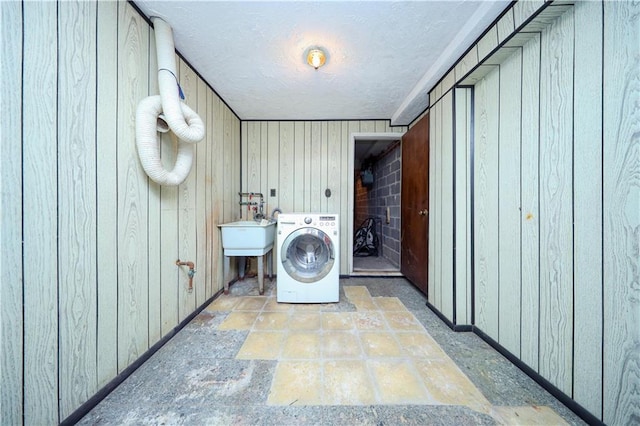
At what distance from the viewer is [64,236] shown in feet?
2.77

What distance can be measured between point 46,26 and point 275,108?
1.79 meters

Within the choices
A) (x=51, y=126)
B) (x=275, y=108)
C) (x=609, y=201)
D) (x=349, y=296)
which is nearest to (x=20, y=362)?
(x=51, y=126)

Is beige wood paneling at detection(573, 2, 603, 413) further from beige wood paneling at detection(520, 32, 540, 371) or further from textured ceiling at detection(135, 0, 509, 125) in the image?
textured ceiling at detection(135, 0, 509, 125)

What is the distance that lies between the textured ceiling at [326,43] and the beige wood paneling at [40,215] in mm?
688

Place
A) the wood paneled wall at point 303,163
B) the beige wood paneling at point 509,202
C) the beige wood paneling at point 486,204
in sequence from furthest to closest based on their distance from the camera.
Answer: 1. the wood paneled wall at point 303,163
2. the beige wood paneling at point 486,204
3. the beige wood paneling at point 509,202

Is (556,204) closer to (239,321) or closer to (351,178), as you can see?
(351,178)

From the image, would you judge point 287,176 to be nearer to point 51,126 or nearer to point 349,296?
point 349,296

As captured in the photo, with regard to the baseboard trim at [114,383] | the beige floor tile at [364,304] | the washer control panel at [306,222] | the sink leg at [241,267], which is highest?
the washer control panel at [306,222]

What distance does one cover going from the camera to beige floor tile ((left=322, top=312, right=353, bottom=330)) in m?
1.58

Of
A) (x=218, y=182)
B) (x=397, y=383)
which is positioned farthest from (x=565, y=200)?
(x=218, y=182)

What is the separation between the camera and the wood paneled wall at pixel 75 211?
0.71 meters

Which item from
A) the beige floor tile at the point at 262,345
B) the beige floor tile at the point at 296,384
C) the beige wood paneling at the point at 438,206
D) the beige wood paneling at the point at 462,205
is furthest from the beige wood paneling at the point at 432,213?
the beige floor tile at the point at 262,345

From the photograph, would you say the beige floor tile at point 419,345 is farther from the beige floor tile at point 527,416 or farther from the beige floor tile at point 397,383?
the beige floor tile at point 527,416

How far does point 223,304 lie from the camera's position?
76.8 inches
